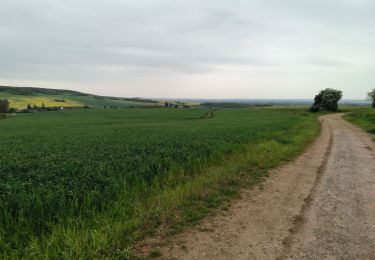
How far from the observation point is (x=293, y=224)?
22.0 feet

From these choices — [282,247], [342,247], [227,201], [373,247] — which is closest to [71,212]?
[227,201]

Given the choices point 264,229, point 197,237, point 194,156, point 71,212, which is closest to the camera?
point 197,237

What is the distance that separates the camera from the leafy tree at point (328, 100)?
308ft

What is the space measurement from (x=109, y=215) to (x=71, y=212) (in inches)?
36.7

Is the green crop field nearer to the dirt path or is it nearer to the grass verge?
the dirt path

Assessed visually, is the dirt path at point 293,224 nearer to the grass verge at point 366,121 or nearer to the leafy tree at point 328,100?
the grass verge at point 366,121

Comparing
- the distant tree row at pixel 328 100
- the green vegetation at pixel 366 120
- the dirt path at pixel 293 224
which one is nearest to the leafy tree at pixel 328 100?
the distant tree row at pixel 328 100

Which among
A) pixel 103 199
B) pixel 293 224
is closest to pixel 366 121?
pixel 293 224

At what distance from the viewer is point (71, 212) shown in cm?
693

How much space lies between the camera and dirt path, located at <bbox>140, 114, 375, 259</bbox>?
5484mm

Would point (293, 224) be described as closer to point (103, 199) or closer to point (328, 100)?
point (103, 199)

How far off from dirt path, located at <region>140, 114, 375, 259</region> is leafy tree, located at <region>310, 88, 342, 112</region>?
301 feet

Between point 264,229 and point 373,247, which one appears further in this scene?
point 264,229

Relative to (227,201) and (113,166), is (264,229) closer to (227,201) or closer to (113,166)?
(227,201)
